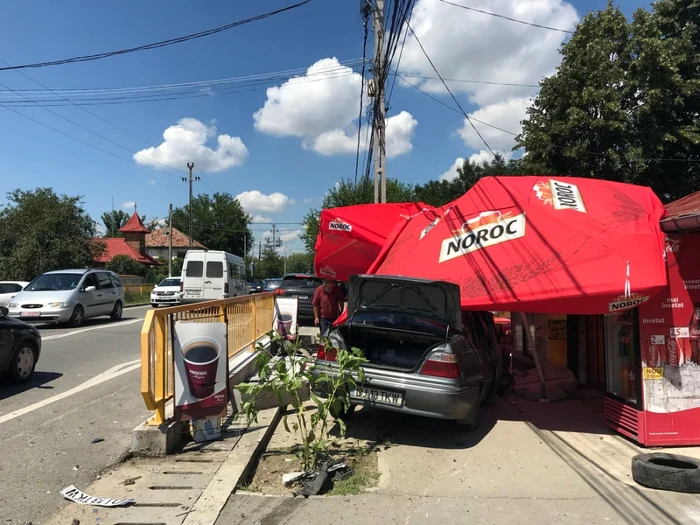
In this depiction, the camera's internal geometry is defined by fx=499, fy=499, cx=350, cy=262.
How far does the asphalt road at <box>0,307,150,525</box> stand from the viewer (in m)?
4.11

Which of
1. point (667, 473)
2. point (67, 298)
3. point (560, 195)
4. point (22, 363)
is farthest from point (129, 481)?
point (67, 298)

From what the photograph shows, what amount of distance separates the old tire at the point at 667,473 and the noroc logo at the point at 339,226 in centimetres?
627

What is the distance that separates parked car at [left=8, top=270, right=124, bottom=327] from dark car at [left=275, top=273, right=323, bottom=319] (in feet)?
19.6

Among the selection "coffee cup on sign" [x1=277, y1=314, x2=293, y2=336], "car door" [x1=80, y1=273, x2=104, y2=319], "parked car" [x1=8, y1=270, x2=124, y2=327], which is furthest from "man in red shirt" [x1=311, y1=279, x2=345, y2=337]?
"car door" [x1=80, y1=273, x2=104, y2=319]

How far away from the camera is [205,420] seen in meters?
5.16

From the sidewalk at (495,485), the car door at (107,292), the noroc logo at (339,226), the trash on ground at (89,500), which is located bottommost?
the sidewalk at (495,485)

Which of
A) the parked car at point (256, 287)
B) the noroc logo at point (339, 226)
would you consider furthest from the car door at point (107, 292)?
the noroc logo at point (339, 226)

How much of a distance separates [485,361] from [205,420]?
3421 mm

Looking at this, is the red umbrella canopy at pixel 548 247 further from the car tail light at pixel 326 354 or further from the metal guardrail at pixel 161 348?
the metal guardrail at pixel 161 348

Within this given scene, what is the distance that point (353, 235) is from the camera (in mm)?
9609

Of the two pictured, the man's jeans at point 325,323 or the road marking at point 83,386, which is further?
the man's jeans at point 325,323

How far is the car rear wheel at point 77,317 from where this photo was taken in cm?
1522

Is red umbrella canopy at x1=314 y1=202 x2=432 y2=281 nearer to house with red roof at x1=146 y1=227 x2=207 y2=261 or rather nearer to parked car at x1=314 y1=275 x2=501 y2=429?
parked car at x1=314 y1=275 x2=501 y2=429

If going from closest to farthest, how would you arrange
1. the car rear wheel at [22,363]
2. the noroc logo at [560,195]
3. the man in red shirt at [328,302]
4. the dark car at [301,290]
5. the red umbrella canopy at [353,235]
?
the noroc logo at [560,195] → the car rear wheel at [22,363] → the red umbrella canopy at [353,235] → the man in red shirt at [328,302] → the dark car at [301,290]
